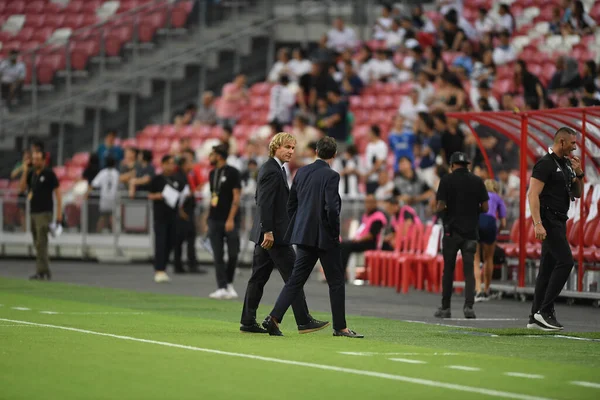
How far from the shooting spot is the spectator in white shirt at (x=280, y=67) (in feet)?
109

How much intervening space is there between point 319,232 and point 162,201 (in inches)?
460

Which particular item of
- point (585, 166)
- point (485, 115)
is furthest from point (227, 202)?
point (585, 166)

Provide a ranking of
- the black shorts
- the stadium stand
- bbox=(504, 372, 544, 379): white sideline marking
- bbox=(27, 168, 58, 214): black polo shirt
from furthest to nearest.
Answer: the stadium stand → bbox=(27, 168, 58, 214): black polo shirt → the black shorts → bbox=(504, 372, 544, 379): white sideline marking

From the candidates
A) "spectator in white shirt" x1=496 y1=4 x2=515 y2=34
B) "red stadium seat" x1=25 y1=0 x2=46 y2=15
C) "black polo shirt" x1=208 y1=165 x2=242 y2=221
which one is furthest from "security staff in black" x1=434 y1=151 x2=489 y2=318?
"red stadium seat" x1=25 y1=0 x2=46 y2=15

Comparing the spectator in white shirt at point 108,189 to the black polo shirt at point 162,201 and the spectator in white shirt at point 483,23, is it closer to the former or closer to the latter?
the black polo shirt at point 162,201

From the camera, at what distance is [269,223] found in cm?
1397

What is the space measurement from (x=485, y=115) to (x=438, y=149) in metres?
6.16

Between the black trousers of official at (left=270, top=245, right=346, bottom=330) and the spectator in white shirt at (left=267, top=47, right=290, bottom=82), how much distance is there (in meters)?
20.0

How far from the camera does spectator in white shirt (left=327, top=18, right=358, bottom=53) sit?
3381 cm

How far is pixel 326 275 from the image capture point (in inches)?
535

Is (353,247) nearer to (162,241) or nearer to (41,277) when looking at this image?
(162,241)

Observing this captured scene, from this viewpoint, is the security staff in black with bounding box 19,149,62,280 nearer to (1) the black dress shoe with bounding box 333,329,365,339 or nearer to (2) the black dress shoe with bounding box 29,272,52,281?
(2) the black dress shoe with bounding box 29,272,52,281

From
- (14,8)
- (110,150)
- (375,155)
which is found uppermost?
(14,8)

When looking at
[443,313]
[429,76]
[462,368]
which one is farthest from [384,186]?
[462,368]
